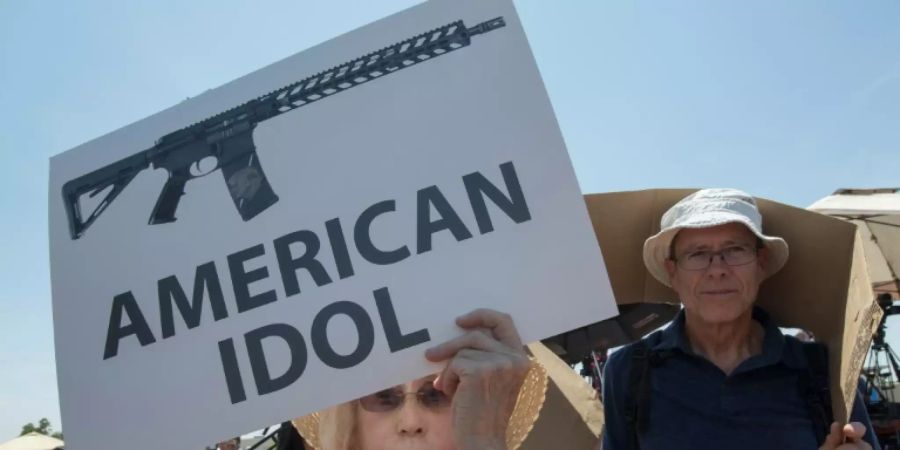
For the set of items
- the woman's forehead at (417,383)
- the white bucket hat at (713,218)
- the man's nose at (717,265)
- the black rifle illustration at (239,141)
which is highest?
the black rifle illustration at (239,141)

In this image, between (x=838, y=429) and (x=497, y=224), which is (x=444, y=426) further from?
(x=838, y=429)

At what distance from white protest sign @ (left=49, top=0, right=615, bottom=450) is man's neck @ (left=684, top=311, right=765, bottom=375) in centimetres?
93

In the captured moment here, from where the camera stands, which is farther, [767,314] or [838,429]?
[767,314]

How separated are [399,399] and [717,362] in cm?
110

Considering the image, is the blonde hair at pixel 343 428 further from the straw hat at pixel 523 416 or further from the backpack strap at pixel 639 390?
the backpack strap at pixel 639 390

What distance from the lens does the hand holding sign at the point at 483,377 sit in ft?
4.24

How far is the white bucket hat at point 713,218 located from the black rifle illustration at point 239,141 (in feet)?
3.05

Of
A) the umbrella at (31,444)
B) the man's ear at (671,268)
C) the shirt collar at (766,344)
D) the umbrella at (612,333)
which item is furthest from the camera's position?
the umbrella at (31,444)

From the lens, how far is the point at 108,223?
5.14ft

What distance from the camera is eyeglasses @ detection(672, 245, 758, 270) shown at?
6.75 feet

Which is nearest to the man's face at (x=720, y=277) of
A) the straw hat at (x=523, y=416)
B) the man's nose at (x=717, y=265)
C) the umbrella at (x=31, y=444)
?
the man's nose at (x=717, y=265)

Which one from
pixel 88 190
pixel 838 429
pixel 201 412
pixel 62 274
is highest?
pixel 88 190

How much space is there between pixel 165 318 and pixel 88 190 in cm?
37

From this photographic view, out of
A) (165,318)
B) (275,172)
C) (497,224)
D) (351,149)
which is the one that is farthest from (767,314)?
(165,318)
